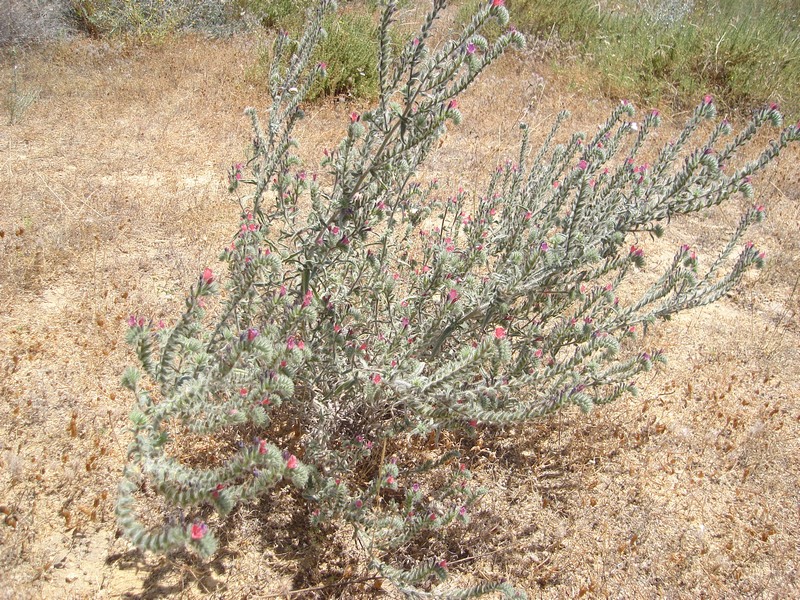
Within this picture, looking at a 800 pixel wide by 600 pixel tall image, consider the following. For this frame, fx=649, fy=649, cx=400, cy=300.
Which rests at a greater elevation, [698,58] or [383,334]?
[698,58]

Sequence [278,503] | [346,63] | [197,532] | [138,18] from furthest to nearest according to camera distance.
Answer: [138,18]
[346,63]
[278,503]
[197,532]

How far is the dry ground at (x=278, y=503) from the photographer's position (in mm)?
2453

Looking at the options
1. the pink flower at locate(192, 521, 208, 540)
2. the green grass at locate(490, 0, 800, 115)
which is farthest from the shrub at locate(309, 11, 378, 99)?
the pink flower at locate(192, 521, 208, 540)

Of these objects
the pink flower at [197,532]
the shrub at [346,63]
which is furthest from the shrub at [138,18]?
the pink flower at [197,532]

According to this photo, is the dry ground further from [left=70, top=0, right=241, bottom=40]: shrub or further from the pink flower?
[left=70, top=0, right=241, bottom=40]: shrub

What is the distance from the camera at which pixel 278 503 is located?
268 cm

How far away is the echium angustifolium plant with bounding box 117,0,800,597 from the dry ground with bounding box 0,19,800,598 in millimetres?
227

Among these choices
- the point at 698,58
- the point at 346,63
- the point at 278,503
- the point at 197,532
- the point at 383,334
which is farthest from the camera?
the point at 698,58

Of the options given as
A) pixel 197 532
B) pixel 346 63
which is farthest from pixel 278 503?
pixel 346 63

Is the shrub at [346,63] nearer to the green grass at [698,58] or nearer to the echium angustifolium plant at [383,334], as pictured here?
the green grass at [698,58]

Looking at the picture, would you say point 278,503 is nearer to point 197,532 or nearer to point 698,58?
point 197,532

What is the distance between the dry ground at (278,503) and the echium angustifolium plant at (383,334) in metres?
0.23

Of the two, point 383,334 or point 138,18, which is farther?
point 138,18

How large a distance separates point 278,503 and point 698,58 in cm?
734
